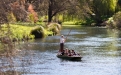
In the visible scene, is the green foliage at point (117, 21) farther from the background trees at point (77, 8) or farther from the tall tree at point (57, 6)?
the tall tree at point (57, 6)

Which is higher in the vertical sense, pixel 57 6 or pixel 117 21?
pixel 57 6

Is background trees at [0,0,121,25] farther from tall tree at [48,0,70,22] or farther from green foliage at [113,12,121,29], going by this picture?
green foliage at [113,12,121,29]

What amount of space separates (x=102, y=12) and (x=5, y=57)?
90.7 meters

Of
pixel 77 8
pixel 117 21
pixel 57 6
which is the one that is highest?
pixel 57 6

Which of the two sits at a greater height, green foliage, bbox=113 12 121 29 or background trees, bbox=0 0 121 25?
background trees, bbox=0 0 121 25

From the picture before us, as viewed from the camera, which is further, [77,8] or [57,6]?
[77,8]

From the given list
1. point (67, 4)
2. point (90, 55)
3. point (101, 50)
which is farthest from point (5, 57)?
point (67, 4)

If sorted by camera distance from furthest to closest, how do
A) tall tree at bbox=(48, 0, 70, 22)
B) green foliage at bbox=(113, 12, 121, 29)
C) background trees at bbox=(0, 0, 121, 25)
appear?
green foliage at bbox=(113, 12, 121, 29), background trees at bbox=(0, 0, 121, 25), tall tree at bbox=(48, 0, 70, 22)

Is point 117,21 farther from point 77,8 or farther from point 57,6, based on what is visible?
point 57,6

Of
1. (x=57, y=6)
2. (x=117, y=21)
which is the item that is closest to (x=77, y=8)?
(x=57, y=6)

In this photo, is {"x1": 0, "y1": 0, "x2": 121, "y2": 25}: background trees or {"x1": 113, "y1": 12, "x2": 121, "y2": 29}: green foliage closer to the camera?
A: {"x1": 0, "y1": 0, "x2": 121, "y2": 25}: background trees

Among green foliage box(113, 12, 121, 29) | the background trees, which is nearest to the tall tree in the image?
the background trees

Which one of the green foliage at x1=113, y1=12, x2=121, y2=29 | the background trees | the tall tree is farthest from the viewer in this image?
the green foliage at x1=113, y1=12, x2=121, y2=29

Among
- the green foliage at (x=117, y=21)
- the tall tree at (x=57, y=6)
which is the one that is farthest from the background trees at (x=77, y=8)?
the green foliage at (x=117, y=21)
